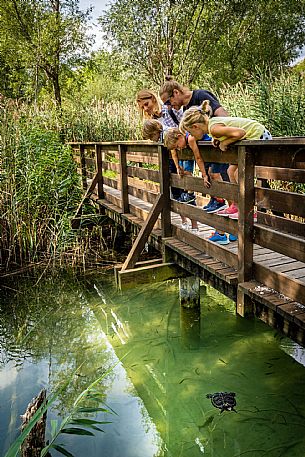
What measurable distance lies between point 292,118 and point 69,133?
5.96 m

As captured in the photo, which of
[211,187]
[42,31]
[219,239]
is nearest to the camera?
[211,187]

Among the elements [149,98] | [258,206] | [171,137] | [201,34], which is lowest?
[258,206]

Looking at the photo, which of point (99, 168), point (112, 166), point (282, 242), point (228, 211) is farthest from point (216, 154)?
point (99, 168)

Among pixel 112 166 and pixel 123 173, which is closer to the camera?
pixel 123 173

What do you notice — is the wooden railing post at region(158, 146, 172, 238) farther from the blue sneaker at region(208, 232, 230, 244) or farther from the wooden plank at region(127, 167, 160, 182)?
the blue sneaker at region(208, 232, 230, 244)

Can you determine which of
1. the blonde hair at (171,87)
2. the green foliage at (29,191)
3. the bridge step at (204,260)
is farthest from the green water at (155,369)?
the blonde hair at (171,87)

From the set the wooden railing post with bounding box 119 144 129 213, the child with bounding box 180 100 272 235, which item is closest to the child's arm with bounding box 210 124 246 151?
the child with bounding box 180 100 272 235

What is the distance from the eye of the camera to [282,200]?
2.58 metres

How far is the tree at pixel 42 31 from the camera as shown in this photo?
1469 centimetres

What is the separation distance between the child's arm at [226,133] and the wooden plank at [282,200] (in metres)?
0.36

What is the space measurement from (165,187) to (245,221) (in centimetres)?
143

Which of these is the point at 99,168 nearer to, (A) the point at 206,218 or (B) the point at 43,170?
(B) the point at 43,170

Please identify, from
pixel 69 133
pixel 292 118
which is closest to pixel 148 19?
pixel 69 133

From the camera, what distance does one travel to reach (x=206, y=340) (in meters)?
4.57
